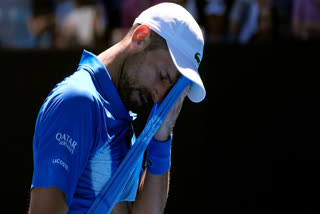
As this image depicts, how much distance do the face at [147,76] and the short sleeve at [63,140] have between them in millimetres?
344

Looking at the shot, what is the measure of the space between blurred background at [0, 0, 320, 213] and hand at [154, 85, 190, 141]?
2.38m

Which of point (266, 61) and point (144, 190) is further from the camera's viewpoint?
point (266, 61)

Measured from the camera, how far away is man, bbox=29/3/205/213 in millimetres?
1757

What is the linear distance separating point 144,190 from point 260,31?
8.97 feet

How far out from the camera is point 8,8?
518cm

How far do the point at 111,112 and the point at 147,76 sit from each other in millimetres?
209

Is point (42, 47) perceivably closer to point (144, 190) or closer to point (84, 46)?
point (84, 46)

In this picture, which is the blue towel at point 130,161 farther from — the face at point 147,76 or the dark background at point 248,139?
the dark background at point 248,139

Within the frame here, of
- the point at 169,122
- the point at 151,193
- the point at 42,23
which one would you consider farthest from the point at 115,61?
the point at 42,23

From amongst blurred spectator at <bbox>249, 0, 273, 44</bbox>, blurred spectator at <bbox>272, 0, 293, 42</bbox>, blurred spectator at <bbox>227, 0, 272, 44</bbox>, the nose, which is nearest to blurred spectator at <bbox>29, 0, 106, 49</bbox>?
blurred spectator at <bbox>227, 0, 272, 44</bbox>

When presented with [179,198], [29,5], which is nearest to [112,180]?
[179,198]

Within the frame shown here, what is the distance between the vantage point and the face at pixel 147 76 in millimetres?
2105

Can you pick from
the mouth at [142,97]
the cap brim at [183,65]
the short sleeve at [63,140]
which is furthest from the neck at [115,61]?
the short sleeve at [63,140]

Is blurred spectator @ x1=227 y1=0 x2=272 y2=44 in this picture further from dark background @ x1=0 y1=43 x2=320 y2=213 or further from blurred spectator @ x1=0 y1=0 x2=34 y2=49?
blurred spectator @ x1=0 y1=0 x2=34 y2=49
